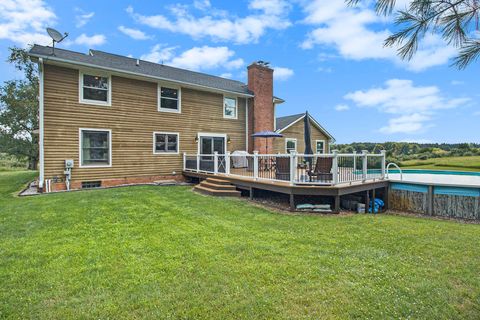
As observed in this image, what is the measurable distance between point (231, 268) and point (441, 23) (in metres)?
3.60

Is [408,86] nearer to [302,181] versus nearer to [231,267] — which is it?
[302,181]

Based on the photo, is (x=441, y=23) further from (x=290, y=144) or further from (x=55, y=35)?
(x=290, y=144)

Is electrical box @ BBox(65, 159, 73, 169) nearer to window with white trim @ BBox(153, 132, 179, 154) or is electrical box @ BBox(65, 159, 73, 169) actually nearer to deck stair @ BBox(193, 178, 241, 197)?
window with white trim @ BBox(153, 132, 179, 154)

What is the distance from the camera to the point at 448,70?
2.53 meters

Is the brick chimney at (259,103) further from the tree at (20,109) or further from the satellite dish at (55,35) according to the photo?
the tree at (20,109)

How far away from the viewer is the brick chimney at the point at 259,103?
15.3m

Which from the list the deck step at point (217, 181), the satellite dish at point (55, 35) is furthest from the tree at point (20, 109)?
the deck step at point (217, 181)

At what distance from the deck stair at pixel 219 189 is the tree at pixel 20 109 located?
2126 centimetres

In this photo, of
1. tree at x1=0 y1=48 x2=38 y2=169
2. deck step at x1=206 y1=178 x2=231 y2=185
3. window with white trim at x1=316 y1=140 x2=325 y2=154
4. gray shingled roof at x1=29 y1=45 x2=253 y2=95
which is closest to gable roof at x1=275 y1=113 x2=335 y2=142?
window with white trim at x1=316 y1=140 x2=325 y2=154

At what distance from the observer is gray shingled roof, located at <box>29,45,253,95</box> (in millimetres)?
9844

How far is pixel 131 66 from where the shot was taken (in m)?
11.9

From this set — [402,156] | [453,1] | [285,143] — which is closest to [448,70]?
[453,1]

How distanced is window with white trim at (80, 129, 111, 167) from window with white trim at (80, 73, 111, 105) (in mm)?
1306

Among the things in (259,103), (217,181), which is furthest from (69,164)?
(259,103)
